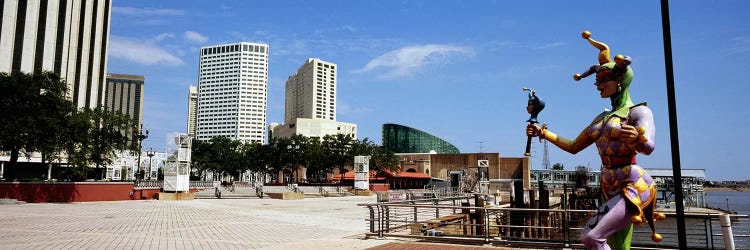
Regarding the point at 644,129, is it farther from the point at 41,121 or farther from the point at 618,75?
the point at 41,121

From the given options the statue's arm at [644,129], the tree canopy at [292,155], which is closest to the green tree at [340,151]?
the tree canopy at [292,155]

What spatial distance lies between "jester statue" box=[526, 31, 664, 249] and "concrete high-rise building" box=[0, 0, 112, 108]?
50.1 metres

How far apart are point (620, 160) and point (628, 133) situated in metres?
0.48

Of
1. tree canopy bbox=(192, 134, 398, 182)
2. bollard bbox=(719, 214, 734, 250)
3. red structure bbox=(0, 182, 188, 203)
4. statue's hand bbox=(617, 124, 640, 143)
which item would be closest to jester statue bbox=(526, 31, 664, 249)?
statue's hand bbox=(617, 124, 640, 143)

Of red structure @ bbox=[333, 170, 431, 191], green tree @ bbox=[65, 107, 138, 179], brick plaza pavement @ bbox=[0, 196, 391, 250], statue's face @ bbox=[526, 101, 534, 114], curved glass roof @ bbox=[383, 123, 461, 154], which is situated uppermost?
curved glass roof @ bbox=[383, 123, 461, 154]

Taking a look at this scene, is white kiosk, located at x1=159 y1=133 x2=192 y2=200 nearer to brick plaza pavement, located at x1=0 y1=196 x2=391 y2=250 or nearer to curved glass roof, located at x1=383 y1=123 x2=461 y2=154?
brick plaza pavement, located at x1=0 y1=196 x2=391 y2=250

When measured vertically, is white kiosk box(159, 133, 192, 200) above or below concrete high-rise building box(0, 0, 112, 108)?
below

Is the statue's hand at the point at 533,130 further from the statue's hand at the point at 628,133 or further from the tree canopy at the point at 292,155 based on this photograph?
the tree canopy at the point at 292,155

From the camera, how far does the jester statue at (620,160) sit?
682 cm

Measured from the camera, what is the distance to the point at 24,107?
29594mm

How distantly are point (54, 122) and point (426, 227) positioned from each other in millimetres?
23027

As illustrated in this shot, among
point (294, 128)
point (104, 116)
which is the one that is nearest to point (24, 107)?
point (104, 116)

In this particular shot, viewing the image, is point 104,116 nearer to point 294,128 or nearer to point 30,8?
point 30,8

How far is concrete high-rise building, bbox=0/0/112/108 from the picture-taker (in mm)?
49781
